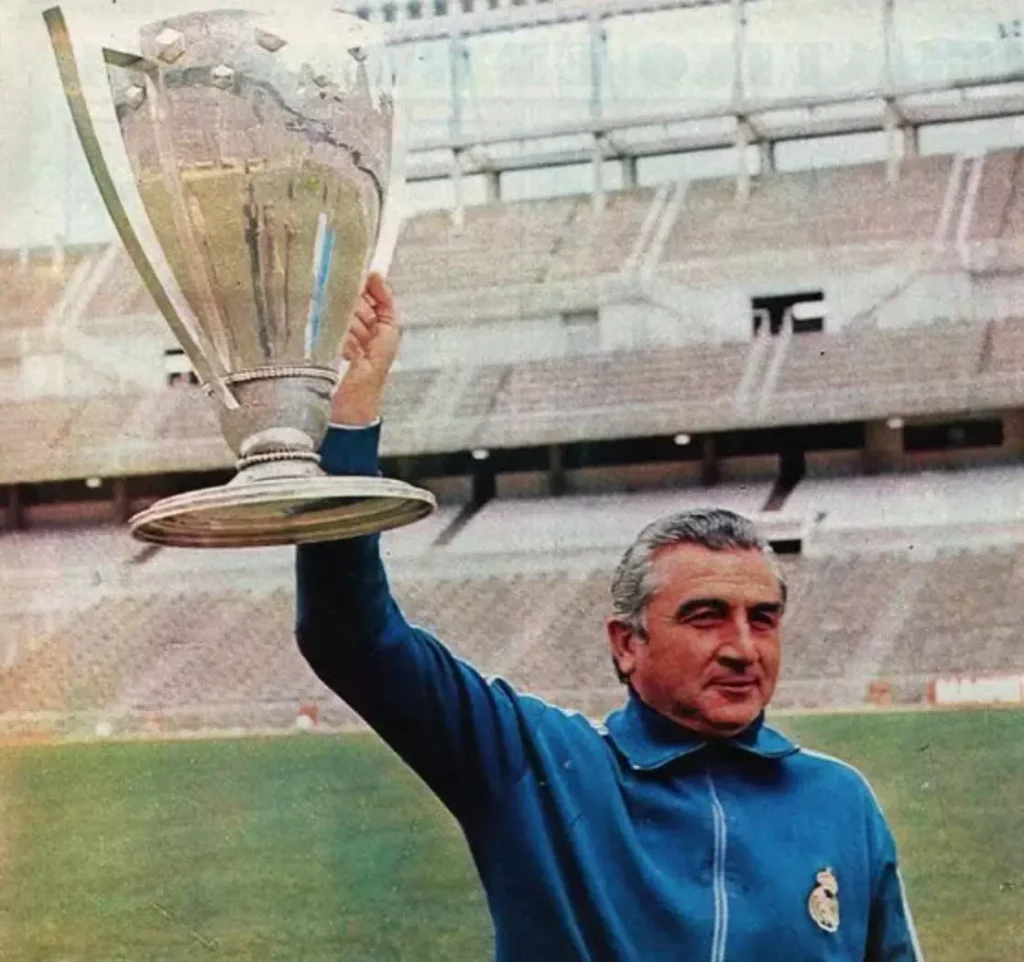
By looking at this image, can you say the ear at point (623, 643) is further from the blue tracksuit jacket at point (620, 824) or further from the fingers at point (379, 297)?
the fingers at point (379, 297)

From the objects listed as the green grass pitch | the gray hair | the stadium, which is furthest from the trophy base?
the green grass pitch

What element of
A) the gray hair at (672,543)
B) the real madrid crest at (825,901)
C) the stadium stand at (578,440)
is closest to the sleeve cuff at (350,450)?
the gray hair at (672,543)

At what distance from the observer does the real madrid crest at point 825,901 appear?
0.87 metres

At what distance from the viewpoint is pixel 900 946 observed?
35.6 inches

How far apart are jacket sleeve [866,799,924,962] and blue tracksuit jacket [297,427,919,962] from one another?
1 cm

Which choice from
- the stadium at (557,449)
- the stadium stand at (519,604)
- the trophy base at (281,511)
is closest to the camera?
the trophy base at (281,511)

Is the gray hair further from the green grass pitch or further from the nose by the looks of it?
the green grass pitch

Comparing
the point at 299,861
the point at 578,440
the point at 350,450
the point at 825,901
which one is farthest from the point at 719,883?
the point at 578,440

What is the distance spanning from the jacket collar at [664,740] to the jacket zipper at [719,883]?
0.02 m

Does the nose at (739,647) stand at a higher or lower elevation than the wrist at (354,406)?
lower

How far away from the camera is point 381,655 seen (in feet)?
2.71

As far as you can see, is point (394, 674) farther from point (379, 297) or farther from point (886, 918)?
point (886, 918)

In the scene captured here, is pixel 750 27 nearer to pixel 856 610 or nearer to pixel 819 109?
pixel 819 109

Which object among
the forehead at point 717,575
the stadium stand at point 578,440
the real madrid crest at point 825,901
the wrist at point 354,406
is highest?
the wrist at point 354,406
